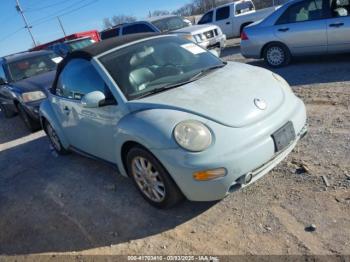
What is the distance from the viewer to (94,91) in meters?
3.96

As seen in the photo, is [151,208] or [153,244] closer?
[153,244]

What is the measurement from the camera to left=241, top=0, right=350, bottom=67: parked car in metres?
7.44

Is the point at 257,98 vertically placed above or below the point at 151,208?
above

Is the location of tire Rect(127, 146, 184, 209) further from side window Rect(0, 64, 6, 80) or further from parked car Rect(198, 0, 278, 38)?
parked car Rect(198, 0, 278, 38)

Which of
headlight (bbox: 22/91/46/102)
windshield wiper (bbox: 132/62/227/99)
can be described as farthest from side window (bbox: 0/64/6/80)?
windshield wiper (bbox: 132/62/227/99)

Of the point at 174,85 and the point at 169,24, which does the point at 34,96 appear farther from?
the point at 169,24

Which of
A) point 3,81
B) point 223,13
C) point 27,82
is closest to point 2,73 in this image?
point 3,81

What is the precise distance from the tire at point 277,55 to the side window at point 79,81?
542 centimetres

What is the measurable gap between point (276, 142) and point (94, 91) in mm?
2016

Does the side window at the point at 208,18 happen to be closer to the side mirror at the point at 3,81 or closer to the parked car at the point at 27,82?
the parked car at the point at 27,82

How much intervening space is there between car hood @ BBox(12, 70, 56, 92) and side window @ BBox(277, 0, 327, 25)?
542 cm

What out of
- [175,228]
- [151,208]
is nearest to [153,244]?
[175,228]

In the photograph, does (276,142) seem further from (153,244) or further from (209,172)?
(153,244)

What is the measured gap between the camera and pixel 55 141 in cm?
589
